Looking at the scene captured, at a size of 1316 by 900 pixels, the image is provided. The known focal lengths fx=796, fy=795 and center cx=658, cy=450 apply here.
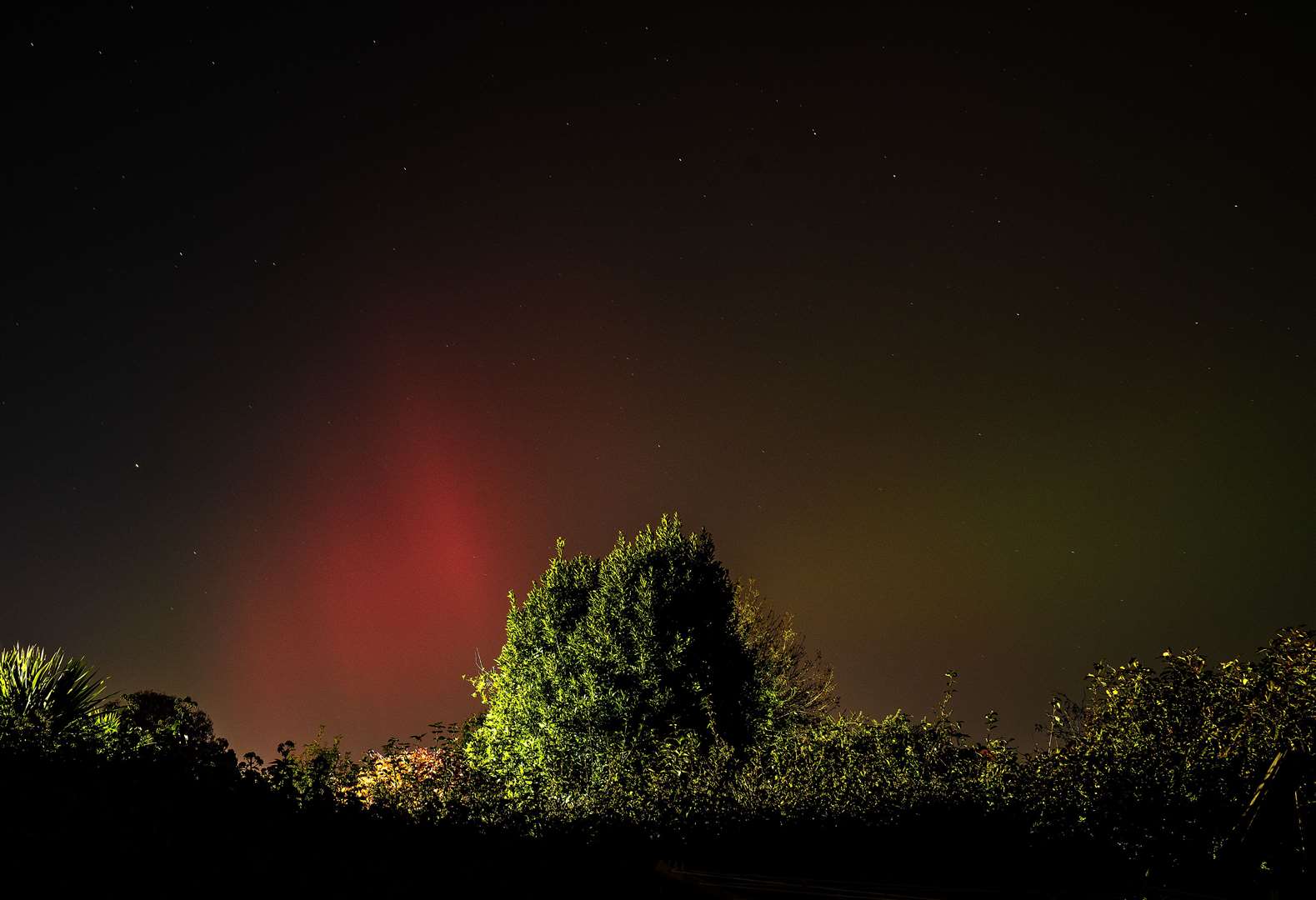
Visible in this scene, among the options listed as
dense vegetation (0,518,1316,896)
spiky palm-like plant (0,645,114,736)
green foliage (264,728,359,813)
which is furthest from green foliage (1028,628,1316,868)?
spiky palm-like plant (0,645,114,736)

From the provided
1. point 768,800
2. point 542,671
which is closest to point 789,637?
point 542,671

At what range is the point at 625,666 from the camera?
20422 mm

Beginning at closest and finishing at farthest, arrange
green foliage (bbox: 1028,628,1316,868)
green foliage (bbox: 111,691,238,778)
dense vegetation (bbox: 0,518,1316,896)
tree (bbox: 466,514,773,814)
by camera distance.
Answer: dense vegetation (bbox: 0,518,1316,896)
green foliage (bbox: 1028,628,1316,868)
green foliage (bbox: 111,691,238,778)
tree (bbox: 466,514,773,814)

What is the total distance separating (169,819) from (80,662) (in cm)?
1186

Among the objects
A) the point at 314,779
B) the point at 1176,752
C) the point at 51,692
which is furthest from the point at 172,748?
the point at 1176,752

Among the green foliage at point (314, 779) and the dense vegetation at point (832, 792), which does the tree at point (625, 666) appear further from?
the green foliage at point (314, 779)

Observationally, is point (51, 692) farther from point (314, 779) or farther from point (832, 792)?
point (832, 792)

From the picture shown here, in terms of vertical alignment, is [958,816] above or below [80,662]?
below

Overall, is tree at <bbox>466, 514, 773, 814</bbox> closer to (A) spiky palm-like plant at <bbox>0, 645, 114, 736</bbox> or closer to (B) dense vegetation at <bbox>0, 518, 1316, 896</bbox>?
(B) dense vegetation at <bbox>0, 518, 1316, 896</bbox>

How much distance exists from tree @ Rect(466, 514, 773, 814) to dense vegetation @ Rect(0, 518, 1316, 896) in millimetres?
1338

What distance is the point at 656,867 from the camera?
348 inches

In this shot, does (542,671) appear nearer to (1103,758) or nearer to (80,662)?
(80,662)

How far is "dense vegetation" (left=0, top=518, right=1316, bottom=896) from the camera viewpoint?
6555 mm

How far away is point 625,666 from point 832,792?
369 inches
